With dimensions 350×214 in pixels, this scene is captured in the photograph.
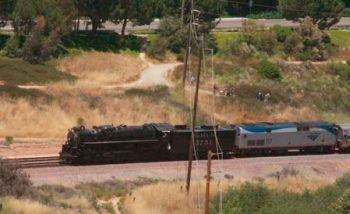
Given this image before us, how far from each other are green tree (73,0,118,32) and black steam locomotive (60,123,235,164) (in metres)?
41.9

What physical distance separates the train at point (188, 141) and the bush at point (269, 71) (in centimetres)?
2753

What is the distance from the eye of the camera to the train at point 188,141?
41.6m

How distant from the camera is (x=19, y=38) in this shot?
77125 millimetres

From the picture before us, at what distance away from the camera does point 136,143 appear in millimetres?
42938

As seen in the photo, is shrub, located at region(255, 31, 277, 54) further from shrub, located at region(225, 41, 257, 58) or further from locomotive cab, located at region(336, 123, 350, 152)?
locomotive cab, located at region(336, 123, 350, 152)

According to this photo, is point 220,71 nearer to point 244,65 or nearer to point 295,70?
point 244,65

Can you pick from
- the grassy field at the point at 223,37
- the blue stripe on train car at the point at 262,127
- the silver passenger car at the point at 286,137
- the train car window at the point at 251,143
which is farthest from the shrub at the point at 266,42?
the train car window at the point at 251,143

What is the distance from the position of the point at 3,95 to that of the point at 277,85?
1288 inches

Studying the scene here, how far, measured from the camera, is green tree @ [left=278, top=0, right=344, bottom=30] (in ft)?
327

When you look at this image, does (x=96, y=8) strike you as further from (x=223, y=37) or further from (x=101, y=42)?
(x=223, y=37)

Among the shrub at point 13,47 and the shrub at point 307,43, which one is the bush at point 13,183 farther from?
the shrub at point 307,43

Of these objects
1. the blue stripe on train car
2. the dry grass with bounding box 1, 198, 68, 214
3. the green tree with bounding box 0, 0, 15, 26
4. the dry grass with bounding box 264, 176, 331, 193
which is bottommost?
the dry grass with bounding box 264, 176, 331, 193

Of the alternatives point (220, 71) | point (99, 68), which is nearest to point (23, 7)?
point (99, 68)

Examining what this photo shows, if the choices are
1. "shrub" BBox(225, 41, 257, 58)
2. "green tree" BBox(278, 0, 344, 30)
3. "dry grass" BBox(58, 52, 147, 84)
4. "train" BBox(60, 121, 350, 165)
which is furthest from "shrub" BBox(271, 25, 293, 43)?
"train" BBox(60, 121, 350, 165)
